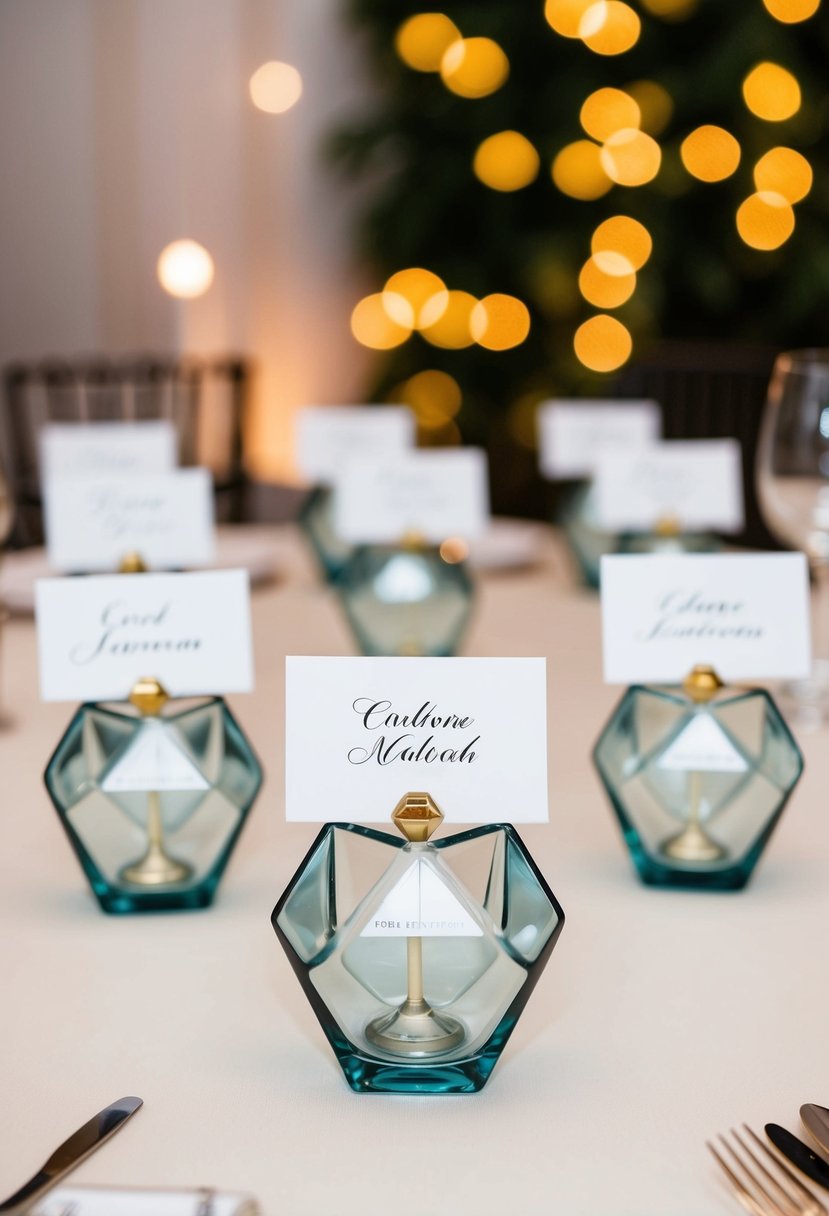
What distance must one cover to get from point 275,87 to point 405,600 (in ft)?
8.38

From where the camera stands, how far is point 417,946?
655 millimetres

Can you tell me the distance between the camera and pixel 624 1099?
2.10 ft

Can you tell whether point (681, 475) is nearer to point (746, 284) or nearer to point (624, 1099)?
point (624, 1099)

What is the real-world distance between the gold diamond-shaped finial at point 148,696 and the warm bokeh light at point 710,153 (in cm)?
247

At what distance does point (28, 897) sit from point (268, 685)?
0.47 m

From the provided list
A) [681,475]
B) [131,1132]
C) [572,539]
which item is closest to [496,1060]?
[131,1132]

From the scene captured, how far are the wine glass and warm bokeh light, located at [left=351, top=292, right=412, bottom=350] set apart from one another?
7.48 ft

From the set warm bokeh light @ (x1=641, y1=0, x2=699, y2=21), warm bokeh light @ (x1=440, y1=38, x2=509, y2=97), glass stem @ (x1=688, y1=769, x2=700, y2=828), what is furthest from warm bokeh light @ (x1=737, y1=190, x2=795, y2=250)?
glass stem @ (x1=688, y1=769, x2=700, y2=828)

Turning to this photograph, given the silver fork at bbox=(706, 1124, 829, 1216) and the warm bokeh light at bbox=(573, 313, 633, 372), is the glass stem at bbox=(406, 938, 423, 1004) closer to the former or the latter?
the silver fork at bbox=(706, 1124, 829, 1216)

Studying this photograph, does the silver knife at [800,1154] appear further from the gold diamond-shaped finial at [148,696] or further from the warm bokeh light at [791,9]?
the warm bokeh light at [791,9]

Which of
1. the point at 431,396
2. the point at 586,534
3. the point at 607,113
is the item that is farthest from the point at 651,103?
the point at 586,534

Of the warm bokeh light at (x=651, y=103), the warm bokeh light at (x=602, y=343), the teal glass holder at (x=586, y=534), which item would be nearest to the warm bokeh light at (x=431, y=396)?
the warm bokeh light at (x=602, y=343)

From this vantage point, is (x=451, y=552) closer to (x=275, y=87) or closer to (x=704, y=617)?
(x=704, y=617)

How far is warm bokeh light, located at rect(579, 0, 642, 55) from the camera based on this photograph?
2.97 meters
